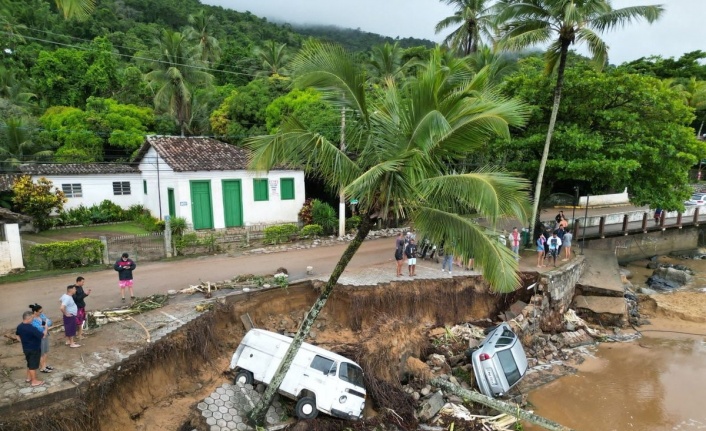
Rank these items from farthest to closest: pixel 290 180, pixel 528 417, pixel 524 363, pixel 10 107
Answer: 1. pixel 10 107
2. pixel 290 180
3. pixel 524 363
4. pixel 528 417

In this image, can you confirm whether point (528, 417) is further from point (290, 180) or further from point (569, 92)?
point (290, 180)

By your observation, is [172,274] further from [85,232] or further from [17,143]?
[17,143]

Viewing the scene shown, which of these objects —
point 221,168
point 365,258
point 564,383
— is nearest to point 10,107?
point 221,168

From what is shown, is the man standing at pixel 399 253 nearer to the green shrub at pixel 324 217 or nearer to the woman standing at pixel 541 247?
the woman standing at pixel 541 247

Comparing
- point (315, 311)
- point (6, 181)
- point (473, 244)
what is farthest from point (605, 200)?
point (6, 181)

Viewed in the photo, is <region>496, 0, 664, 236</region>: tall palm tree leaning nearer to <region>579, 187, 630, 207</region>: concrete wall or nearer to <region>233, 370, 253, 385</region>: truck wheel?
<region>233, 370, 253, 385</region>: truck wheel

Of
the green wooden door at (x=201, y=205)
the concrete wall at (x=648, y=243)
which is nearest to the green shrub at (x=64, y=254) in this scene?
the green wooden door at (x=201, y=205)
